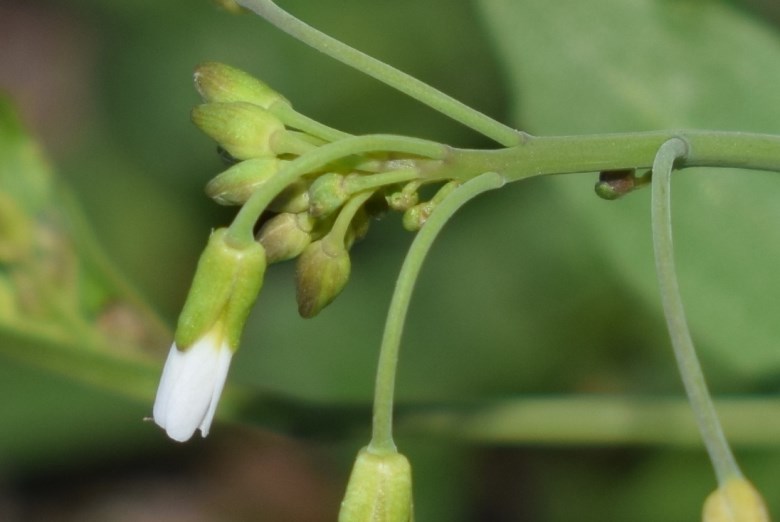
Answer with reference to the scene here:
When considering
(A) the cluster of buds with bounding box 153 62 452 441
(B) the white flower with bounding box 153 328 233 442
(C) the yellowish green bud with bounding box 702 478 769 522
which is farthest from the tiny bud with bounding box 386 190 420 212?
(C) the yellowish green bud with bounding box 702 478 769 522

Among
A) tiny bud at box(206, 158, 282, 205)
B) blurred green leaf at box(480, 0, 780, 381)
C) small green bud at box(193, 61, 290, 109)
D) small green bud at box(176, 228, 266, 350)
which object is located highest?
blurred green leaf at box(480, 0, 780, 381)

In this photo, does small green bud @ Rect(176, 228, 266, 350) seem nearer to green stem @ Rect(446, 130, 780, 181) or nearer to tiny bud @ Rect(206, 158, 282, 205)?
tiny bud @ Rect(206, 158, 282, 205)

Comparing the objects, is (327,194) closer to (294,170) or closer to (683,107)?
(294,170)

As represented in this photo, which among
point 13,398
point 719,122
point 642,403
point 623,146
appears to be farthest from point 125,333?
point 623,146

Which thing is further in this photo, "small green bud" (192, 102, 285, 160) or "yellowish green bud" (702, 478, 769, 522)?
"small green bud" (192, 102, 285, 160)

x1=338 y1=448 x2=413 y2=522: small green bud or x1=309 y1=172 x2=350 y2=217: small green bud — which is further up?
x1=309 y1=172 x2=350 y2=217: small green bud

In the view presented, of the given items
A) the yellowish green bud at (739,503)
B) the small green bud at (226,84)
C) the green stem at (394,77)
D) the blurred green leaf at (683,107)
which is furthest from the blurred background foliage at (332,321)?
the yellowish green bud at (739,503)

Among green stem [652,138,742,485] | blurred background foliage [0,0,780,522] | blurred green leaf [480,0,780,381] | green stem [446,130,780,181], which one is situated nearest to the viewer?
green stem [652,138,742,485]
